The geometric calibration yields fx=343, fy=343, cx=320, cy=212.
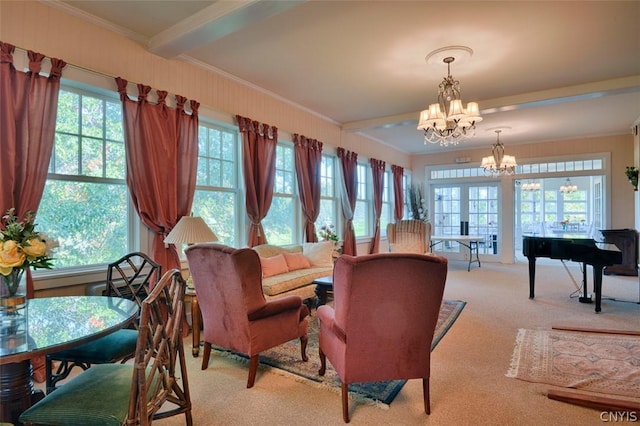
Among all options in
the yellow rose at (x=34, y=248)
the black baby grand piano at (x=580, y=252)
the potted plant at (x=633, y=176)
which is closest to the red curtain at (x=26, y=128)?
the yellow rose at (x=34, y=248)

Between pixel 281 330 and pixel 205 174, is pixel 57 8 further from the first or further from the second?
pixel 281 330

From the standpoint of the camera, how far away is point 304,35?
3.28m

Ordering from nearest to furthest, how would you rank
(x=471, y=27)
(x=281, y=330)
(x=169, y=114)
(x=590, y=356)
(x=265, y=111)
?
(x=281, y=330) → (x=590, y=356) → (x=471, y=27) → (x=169, y=114) → (x=265, y=111)

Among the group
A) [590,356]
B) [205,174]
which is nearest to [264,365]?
[205,174]

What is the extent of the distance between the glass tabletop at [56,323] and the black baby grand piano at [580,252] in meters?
4.90

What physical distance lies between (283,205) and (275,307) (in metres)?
2.82

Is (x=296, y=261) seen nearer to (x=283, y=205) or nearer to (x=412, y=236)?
(x=283, y=205)

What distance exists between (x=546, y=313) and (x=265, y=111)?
14.6 ft

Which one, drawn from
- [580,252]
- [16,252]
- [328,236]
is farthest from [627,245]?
[16,252]

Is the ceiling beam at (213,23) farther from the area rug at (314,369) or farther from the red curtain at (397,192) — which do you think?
the red curtain at (397,192)

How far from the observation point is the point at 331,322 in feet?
7.31

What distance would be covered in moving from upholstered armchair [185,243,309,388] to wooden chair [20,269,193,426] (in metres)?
0.67

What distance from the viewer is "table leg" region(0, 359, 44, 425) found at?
157cm

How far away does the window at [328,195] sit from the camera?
627 centimetres
